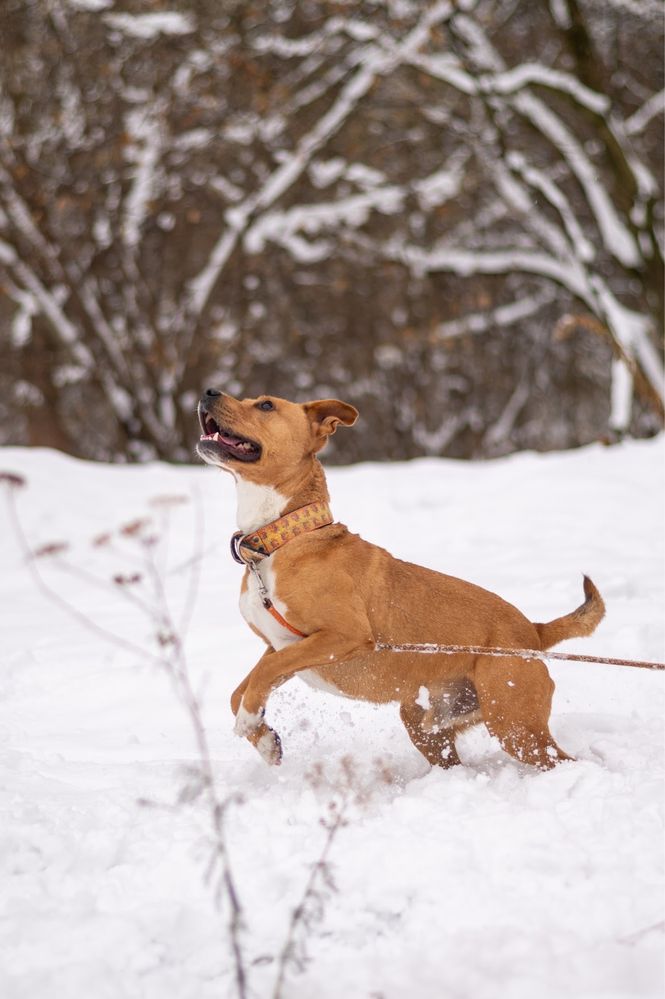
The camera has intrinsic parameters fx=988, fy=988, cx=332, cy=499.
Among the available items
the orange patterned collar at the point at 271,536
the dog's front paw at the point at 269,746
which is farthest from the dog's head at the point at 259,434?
the dog's front paw at the point at 269,746

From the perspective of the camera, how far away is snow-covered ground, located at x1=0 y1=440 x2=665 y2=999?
2.55 meters

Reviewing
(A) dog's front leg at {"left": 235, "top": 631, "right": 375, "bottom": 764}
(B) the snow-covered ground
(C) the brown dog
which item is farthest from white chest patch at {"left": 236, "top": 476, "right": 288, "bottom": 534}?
(A) dog's front leg at {"left": 235, "top": 631, "right": 375, "bottom": 764}

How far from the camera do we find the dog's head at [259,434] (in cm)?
395

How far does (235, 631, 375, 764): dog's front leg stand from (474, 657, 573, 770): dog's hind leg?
0.52m

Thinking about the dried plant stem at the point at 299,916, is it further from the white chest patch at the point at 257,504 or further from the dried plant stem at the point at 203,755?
the white chest patch at the point at 257,504

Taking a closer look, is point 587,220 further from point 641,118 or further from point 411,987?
Result: point 411,987

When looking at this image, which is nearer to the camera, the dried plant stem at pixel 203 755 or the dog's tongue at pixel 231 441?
the dried plant stem at pixel 203 755

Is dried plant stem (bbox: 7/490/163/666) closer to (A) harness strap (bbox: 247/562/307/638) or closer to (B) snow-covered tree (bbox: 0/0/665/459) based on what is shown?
(A) harness strap (bbox: 247/562/307/638)

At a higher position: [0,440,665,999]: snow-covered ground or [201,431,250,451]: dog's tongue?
[201,431,250,451]: dog's tongue

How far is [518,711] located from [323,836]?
107cm

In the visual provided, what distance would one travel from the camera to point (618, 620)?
5.85 metres

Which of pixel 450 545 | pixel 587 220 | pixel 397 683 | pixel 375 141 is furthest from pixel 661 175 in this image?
pixel 397 683

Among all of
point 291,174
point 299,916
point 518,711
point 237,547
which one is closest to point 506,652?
point 518,711

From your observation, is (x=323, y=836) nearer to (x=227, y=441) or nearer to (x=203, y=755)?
(x=203, y=755)
